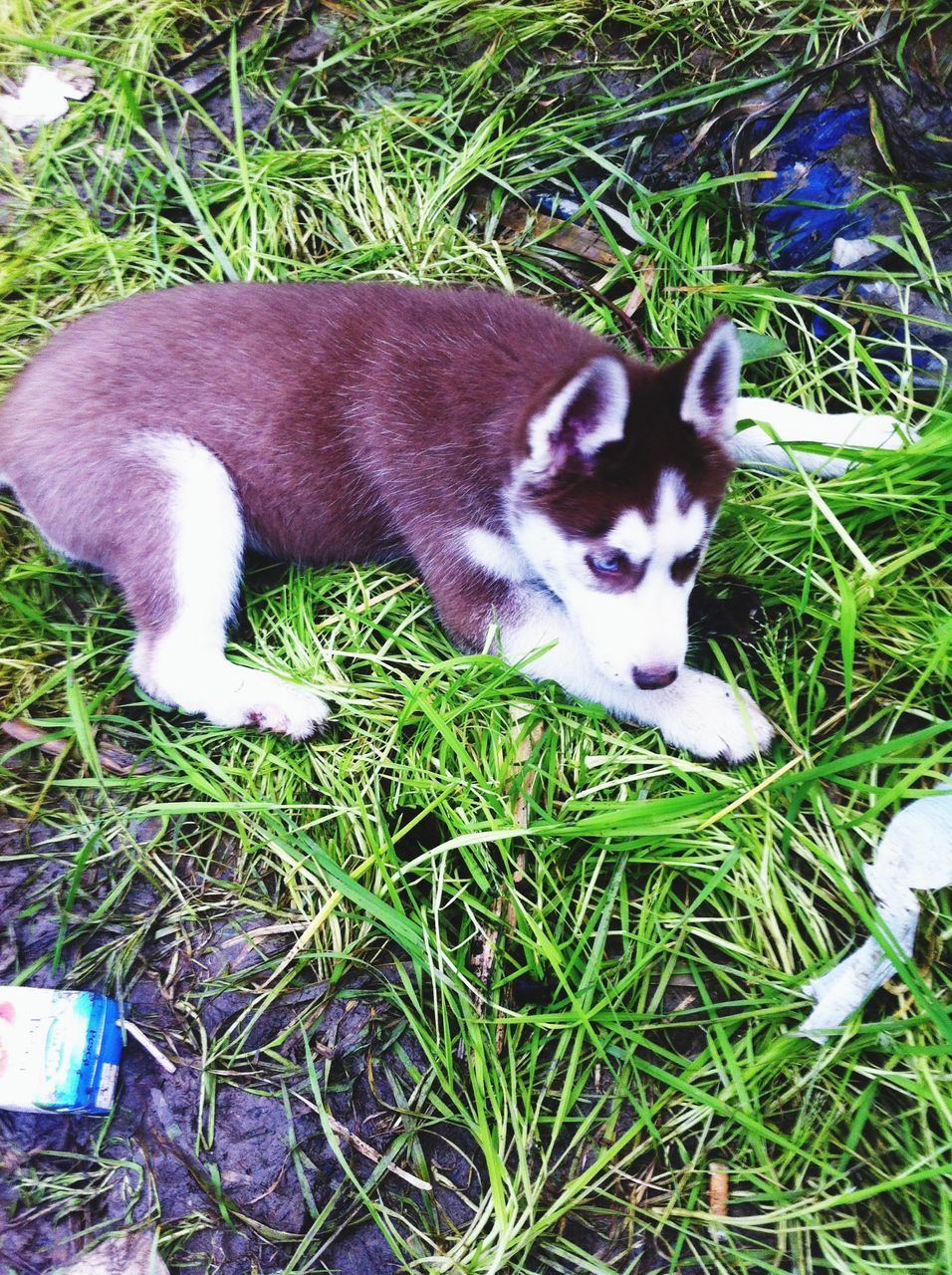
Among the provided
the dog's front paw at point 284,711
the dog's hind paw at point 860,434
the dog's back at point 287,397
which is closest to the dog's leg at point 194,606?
the dog's front paw at point 284,711

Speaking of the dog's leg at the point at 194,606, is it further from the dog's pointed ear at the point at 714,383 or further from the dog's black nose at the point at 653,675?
the dog's pointed ear at the point at 714,383

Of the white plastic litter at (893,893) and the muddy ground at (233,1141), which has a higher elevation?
the white plastic litter at (893,893)

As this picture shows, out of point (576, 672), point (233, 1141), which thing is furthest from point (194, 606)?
point (233, 1141)

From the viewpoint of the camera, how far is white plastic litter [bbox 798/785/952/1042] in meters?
2.95

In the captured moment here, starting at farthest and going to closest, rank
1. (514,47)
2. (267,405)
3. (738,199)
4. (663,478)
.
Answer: (514,47)
(738,199)
(267,405)
(663,478)

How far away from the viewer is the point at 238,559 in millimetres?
3779

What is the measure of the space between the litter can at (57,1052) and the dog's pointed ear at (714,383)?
2.80 meters

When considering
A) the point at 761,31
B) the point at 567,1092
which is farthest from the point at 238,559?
the point at 761,31

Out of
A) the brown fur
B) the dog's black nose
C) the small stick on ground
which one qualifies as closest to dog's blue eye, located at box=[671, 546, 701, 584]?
the dog's black nose

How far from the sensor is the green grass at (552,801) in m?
3.00

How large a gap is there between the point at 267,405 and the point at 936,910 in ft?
9.63

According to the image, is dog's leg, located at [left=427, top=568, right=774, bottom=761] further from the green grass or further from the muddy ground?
the muddy ground

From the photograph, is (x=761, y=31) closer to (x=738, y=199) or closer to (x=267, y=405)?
(x=738, y=199)

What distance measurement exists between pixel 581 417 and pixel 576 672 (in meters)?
0.98
